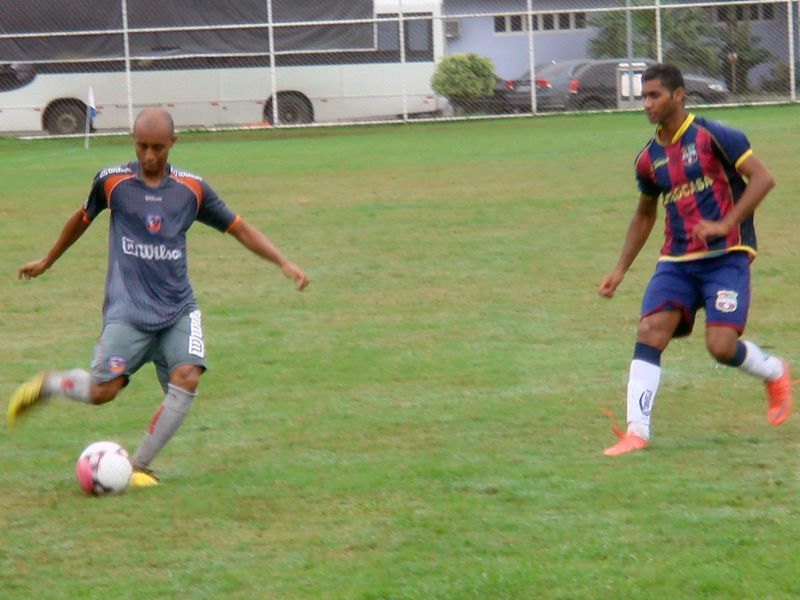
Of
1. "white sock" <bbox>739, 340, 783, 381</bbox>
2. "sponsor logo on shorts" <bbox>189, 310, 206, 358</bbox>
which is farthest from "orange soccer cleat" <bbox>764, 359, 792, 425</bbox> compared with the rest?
"sponsor logo on shorts" <bbox>189, 310, 206, 358</bbox>

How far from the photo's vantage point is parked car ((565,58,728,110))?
29.0 m

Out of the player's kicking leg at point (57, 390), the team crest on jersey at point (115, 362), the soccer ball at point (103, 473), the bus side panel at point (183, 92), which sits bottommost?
the soccer ball at point (103, 473)

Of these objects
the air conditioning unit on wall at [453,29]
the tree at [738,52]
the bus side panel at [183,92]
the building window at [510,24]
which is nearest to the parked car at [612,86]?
the tree at [738,52]

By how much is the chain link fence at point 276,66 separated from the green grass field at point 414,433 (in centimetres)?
1477

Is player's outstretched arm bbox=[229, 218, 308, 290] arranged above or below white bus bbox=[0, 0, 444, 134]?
below

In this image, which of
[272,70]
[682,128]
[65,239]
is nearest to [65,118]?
[272,70]

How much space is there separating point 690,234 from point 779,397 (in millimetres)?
986

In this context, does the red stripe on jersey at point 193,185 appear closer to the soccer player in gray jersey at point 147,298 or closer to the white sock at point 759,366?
the soccer player in gray jersey at point 147,298

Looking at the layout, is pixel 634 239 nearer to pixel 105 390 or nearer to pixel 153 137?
pixel 153 137

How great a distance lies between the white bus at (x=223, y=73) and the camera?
29.4m

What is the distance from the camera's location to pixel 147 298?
6207 mm

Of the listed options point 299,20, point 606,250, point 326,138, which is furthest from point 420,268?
point 299,20

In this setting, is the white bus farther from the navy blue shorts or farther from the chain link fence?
the navy blue shorts

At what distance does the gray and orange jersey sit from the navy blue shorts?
2.22 metres
